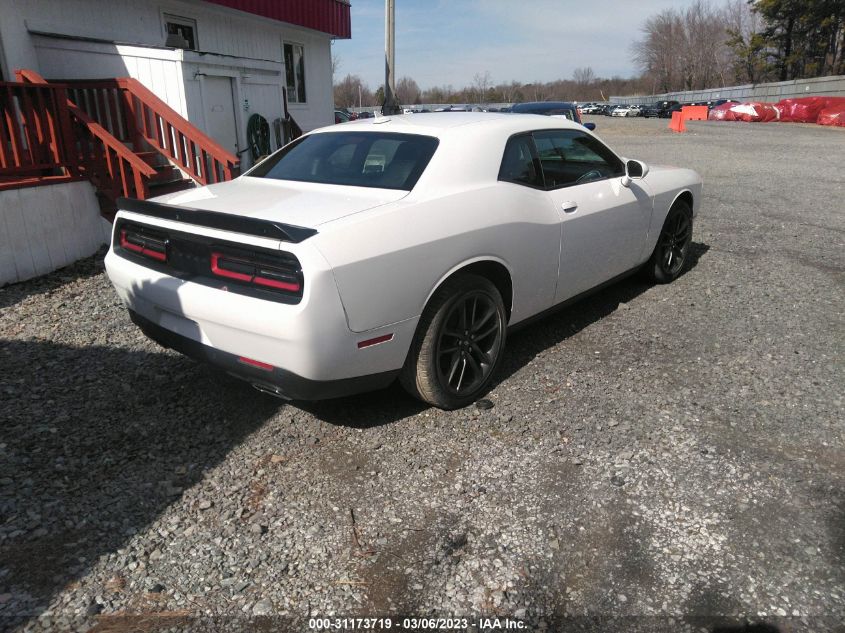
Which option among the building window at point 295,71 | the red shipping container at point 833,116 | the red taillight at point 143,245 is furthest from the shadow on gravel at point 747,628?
the red shipping container at point 833,116

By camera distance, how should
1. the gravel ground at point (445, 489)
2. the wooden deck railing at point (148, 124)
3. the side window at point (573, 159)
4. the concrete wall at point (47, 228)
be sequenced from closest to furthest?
the gravel ground at point (445, 489)
the side window at point (573, 159)
the concrete wall at point (47, 228)
the wooden deck railing at point (148, 124)

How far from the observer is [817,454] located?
3.21 meters

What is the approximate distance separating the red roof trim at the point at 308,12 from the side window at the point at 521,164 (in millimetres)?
8931

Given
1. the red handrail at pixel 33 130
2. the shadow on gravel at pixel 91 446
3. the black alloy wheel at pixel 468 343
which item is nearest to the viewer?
the shadow on gravel at pixel 91 446

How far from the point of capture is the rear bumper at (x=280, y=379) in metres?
2.92

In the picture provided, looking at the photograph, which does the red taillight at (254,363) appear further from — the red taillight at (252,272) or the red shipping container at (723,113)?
the red shipping container at (723,113)

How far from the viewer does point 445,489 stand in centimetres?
294

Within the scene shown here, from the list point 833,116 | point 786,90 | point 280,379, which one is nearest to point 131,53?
point 280,379

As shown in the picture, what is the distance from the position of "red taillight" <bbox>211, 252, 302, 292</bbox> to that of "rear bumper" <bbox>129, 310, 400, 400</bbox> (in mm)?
381

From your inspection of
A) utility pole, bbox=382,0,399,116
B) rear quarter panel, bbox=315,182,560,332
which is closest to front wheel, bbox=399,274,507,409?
rear quarter panel, bbox=315,182,560,332

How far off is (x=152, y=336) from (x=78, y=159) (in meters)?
4.17

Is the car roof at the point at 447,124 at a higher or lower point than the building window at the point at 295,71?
lower

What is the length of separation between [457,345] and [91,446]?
1964mm

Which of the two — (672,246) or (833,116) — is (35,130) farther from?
(833,116)
